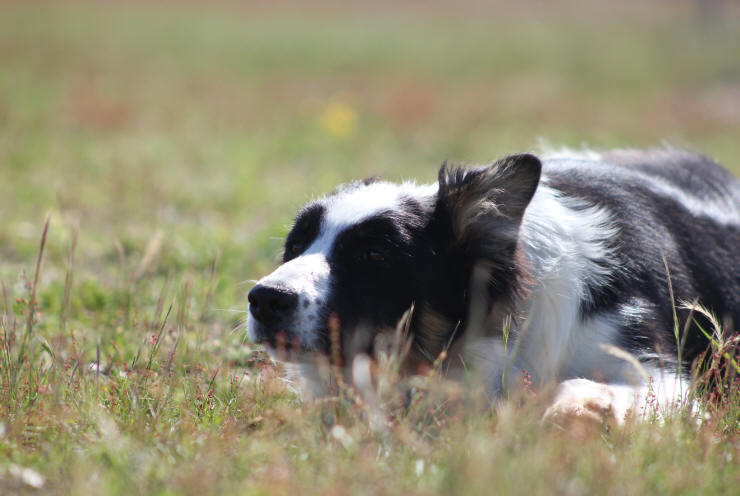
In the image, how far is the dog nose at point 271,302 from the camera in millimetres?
3221

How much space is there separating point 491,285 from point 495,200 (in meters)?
0.38

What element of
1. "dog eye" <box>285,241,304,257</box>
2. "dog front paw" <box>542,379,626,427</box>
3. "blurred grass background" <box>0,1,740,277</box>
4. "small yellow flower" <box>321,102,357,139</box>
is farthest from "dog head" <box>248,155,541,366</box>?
"small yellow flower" <box>321,102,357,139</box>

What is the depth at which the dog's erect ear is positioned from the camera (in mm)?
3504

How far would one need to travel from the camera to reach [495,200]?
357cm

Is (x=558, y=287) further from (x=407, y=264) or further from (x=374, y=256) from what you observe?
(x=374, y=256)

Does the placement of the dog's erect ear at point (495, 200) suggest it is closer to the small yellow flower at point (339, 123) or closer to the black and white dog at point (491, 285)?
the black and white dog at point (491, 285)

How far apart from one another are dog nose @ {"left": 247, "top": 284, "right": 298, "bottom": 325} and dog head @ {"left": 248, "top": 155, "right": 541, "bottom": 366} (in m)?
0.01

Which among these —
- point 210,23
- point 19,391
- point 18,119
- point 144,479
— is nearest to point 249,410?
point 144,479

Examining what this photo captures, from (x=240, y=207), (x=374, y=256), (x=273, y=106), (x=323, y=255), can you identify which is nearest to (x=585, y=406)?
(x=374, y=256)

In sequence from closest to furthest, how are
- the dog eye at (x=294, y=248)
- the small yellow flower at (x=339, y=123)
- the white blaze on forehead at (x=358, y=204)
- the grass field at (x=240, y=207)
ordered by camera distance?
1. the grass field at (x=240, y=207)
2. the white blaze on forehead at (x=358, y=204)
3. the dog eye at (x=294, y=248)
4. the small yellow flower at (x=339, y=123)

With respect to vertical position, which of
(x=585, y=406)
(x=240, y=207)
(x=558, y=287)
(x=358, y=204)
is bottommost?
(x=240, y=207)

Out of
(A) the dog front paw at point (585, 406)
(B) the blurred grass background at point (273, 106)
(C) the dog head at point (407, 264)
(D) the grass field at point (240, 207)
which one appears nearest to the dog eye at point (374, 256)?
(C) the dog head at point (407, 264)

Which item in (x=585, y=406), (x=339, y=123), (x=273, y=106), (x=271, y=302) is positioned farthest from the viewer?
(x=273, y=106)

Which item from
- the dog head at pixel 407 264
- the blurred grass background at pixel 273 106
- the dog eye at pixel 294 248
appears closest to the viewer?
the dog head at pixel 407 264
